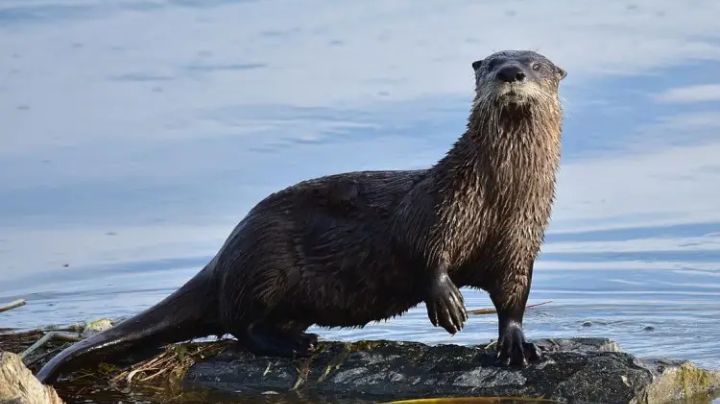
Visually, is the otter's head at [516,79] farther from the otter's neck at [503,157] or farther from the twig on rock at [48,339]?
Result: the twig on rock at [48,339]

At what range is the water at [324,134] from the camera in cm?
948

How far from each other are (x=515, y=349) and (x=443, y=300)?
331 millimetres

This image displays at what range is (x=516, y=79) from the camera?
695 cm

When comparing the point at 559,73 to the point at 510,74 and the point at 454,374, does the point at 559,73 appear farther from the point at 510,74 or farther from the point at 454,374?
the point at 454,374

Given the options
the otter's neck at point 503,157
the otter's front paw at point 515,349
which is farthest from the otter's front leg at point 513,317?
the otter's neck at point 503,157

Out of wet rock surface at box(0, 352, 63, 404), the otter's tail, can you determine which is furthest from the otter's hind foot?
wet rock surface at box(0, 352, 63, 404)

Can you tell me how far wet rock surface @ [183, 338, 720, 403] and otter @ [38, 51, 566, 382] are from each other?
0.10 meters

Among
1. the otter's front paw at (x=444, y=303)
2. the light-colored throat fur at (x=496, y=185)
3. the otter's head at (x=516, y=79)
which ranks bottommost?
the otter's front paw at (x=444, y=303)

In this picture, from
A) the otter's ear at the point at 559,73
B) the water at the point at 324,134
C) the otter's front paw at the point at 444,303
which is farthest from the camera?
the water at the point at 324,134

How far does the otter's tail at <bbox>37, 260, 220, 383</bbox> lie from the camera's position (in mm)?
7547

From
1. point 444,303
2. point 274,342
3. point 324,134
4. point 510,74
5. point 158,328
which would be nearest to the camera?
point 510,74

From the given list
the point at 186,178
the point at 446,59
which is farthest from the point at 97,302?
the point at 446,59

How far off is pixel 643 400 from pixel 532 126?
109 cm

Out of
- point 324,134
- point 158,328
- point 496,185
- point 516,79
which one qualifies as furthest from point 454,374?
point 324,134
